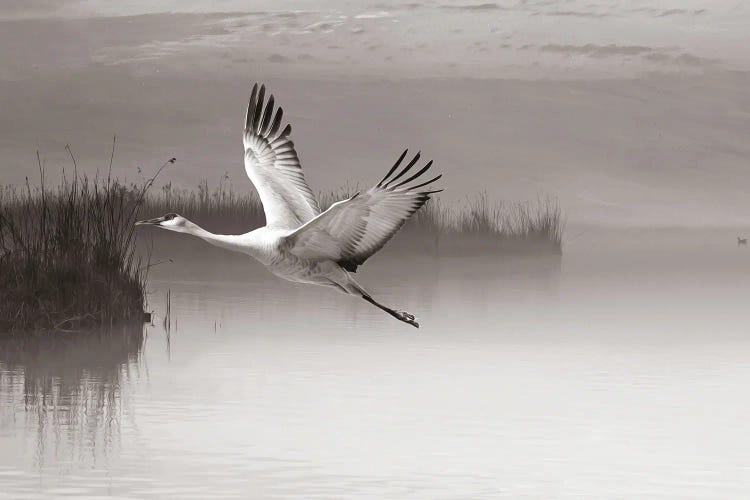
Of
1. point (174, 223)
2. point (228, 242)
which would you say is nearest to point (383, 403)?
point (174, 223)

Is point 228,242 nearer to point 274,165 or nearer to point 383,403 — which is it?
point 274,165

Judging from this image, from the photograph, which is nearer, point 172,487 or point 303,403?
point 172,487

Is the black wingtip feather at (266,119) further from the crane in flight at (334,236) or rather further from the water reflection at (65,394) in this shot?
the water reflection at (65,394)

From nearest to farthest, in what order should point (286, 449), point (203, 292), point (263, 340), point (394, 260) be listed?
point (286, 449) < point (263, 340) < point (203, 292) < point (394, 260)

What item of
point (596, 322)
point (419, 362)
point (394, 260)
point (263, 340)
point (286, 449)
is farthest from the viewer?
point (394, 260)

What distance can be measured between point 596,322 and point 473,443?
26.6ft

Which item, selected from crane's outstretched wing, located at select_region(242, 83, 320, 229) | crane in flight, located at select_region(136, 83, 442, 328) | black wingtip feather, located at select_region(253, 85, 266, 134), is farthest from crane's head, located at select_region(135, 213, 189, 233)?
black wingtip feather, located at select_region(253, 85, 266, 134)

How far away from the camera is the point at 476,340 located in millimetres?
15078

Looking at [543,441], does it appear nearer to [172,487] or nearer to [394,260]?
[172,487]

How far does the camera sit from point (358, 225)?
8.73 m

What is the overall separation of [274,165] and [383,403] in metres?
2.01

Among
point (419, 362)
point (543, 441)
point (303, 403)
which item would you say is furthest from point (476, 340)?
point (543, 441)

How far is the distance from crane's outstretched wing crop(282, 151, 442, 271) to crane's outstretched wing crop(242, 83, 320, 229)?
124 centimetres

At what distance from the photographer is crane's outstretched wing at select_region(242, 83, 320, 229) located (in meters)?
10.3
